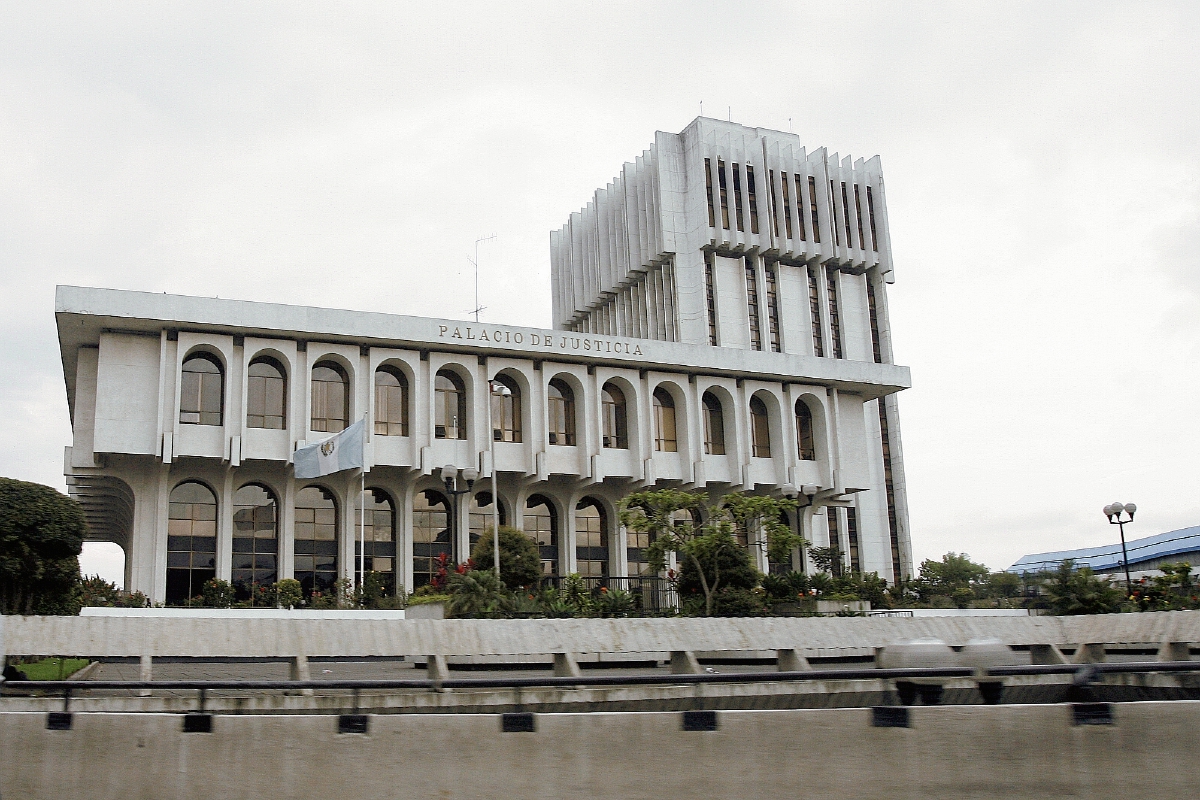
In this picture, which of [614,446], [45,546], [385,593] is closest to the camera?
[45,546]

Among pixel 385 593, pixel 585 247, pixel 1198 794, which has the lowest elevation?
pixel 1198 794

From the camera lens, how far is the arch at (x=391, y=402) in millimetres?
42562

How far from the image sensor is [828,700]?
31.8 ft

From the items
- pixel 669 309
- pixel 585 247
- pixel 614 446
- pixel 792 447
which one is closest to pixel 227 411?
pixel 614 446

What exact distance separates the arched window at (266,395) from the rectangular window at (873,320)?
48.0m

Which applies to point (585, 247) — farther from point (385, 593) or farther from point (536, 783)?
point (536, 783)

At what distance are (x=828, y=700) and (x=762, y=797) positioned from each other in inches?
102

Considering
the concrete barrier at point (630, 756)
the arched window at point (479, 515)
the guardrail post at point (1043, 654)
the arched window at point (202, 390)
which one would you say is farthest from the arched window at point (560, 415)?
the concrete barrier at point (630, 756)

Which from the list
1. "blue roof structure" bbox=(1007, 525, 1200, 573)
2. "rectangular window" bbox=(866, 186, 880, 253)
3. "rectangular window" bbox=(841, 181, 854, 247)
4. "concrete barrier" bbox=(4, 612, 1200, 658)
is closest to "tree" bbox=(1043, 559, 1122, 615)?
"concrete barrier" bbox=(4, 612, 1200, 658)

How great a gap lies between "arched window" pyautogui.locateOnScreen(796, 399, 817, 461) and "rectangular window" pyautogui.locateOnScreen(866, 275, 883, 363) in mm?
28555

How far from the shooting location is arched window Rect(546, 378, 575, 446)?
45531 mm

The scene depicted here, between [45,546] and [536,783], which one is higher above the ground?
[45,546]

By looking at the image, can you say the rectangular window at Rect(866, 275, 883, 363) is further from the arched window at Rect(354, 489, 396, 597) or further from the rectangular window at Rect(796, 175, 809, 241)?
the arched window at Rect(354, 489, 396, 597)

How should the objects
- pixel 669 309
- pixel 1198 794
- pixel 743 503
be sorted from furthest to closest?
1. pixel 669 309
2. pixel 743 503
3. pixel 1198 794
